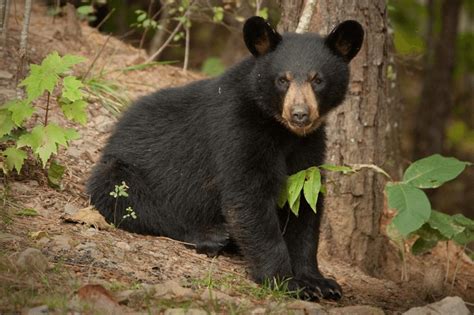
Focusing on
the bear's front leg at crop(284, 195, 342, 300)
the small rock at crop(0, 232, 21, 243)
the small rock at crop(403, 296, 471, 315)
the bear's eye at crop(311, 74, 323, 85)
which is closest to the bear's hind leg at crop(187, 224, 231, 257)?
the bear's front leg at crop(284, 195, 342, 300)

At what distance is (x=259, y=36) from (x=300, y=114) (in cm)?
73

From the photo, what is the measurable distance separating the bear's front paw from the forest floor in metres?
0.07

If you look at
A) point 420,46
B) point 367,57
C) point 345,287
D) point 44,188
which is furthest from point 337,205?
point 420,46

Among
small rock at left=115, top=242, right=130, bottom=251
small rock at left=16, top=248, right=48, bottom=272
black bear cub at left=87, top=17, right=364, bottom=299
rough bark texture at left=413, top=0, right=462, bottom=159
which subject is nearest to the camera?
small rock at left=16, top=248, right=48, bottom=272

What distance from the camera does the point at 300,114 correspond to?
5.03 meters

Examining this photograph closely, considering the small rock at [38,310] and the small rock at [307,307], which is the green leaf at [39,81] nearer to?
the small rock at [38,310]

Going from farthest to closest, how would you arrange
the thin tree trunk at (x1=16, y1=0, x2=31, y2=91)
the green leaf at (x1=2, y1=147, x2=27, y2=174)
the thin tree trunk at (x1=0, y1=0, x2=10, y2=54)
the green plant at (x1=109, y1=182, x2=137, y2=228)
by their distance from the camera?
the thin tree trunk at (x1=0, y1=0, x2=10, y2=54) < the thin tree trunk at (x1=16, y1=0, x2=31, y2=91) < the green plant at (x1=109, y1=182, x2=137, y2=228) < the green leaf at (x1=2, y1=147, x2=27, y2=174)

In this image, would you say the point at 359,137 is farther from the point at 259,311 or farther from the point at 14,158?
the point at 14,158

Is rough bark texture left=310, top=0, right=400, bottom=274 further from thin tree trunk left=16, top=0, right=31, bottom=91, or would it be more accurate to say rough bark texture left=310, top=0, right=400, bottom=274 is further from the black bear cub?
thin tree trunk left=16, top=0, right=31, bottom=91

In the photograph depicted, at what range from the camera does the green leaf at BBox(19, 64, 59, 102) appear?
17.5ft

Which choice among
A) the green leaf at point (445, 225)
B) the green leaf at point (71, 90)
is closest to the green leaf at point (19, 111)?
the green leaf at point (71, 90)

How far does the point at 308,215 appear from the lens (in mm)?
5629

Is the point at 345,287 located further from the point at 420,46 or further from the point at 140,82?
the point at 420,46

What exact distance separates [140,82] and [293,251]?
3156 mm
